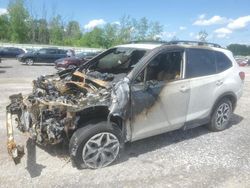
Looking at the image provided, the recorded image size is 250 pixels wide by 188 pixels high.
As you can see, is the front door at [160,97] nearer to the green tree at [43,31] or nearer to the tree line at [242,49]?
the green tree at [43,31]

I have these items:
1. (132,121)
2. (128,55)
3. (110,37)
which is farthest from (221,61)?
(110,37)

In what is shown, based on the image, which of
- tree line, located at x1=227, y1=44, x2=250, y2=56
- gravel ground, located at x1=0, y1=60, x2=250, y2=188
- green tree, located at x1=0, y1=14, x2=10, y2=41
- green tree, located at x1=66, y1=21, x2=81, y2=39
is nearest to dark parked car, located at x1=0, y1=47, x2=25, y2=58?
gravel ground, located at x1=0, y1=60, x2=250, y2=188

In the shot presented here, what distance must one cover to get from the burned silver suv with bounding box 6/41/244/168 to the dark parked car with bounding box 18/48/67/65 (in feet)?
66.1

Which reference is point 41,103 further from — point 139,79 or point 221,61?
point 221,61

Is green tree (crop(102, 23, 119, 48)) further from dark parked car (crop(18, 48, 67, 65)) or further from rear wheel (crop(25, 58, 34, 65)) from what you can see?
rear wheel (crop(25, 58, 34, 65))

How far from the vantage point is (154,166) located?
16.3 ft

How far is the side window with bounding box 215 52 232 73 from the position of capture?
6384 millimetres

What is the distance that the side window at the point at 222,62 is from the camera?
6384 mm

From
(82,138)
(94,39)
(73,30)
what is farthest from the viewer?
Result: (73,30)

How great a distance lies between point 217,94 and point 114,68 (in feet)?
6.85

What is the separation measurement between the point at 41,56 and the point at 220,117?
2164cm

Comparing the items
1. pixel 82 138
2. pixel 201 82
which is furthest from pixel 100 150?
pixel 201 82

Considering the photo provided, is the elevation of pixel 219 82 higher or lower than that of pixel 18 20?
lower

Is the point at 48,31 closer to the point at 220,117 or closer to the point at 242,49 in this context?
the point at 242,49
